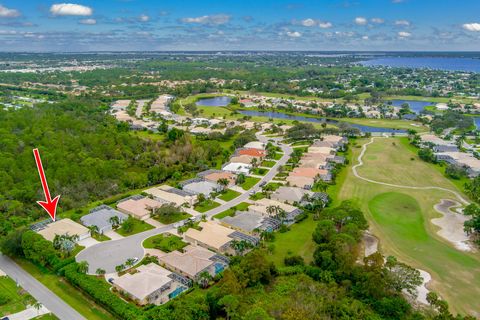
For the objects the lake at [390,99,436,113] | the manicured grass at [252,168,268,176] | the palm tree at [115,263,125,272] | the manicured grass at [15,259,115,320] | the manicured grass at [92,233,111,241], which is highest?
the lake at [390,99,436,113]

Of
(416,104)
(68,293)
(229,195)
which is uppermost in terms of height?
(416,104)

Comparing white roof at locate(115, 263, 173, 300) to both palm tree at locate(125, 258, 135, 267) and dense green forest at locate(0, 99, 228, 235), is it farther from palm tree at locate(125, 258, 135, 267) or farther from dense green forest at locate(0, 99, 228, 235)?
dense green forest at locate(0, 99, 228, 235)

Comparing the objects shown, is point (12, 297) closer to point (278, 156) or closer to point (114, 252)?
point (114, 252)

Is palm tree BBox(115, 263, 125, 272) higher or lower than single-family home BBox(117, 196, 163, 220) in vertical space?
lower

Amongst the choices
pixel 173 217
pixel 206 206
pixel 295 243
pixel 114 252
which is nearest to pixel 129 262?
pixel 114 252

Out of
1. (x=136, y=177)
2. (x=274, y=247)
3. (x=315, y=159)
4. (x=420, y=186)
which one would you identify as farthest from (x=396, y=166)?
(x=136, y=177)

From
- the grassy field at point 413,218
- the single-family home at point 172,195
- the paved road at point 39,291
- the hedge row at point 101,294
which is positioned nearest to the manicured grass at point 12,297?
the paved road at point 39,291

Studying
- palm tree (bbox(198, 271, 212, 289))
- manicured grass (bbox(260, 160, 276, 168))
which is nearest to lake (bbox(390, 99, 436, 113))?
manicured grass (bbox(260, 160, 276, 168))
